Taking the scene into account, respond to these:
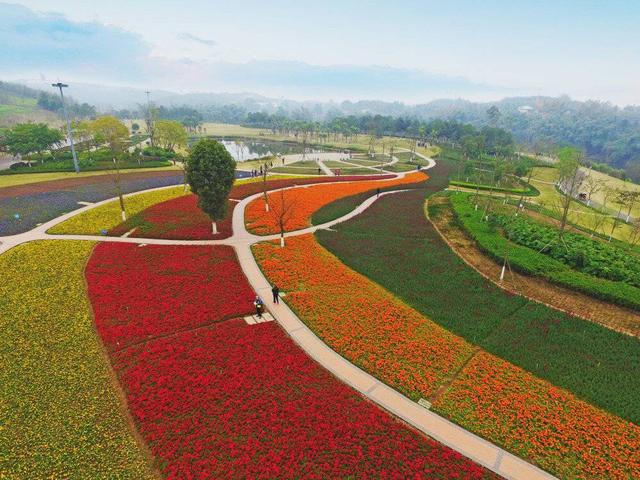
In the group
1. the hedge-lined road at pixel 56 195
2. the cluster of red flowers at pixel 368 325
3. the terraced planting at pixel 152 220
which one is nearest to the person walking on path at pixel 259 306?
the cluster of red flowers at pixel 368 325

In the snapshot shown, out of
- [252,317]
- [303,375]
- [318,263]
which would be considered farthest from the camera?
[318,263]

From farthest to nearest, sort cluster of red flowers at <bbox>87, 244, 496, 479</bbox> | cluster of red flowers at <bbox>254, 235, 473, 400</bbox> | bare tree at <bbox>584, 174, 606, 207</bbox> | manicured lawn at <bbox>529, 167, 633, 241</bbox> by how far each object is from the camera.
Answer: bare tree at <bbox>584, 174, 606, 207</bbox> < manicured lawn at <bbox>529, 167, 633, 241</bbox> < cluster of red flowers at <bbox>254, 235, 473, 400</bbox> < cluster of red flowers at <bbox>87, 244, 496, 479</bbox>

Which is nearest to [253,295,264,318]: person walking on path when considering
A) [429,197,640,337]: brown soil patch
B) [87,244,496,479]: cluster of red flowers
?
[87,244,496,479]: cluster of red flowers

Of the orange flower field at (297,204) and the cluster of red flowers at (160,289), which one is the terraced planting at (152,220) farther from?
the cluster of red flowers at (160,289)

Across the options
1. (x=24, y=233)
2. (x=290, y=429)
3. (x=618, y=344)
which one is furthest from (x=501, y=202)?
(x=24, y=233)

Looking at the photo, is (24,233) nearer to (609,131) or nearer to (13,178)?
(13,178)

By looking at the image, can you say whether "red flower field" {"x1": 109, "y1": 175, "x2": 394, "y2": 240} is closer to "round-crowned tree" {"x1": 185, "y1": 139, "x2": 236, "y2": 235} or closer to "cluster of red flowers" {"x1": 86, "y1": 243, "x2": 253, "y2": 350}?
"cluster of red flowers" {"x1": 86, "y1": 243, "x2": 253, "y2": 350}
